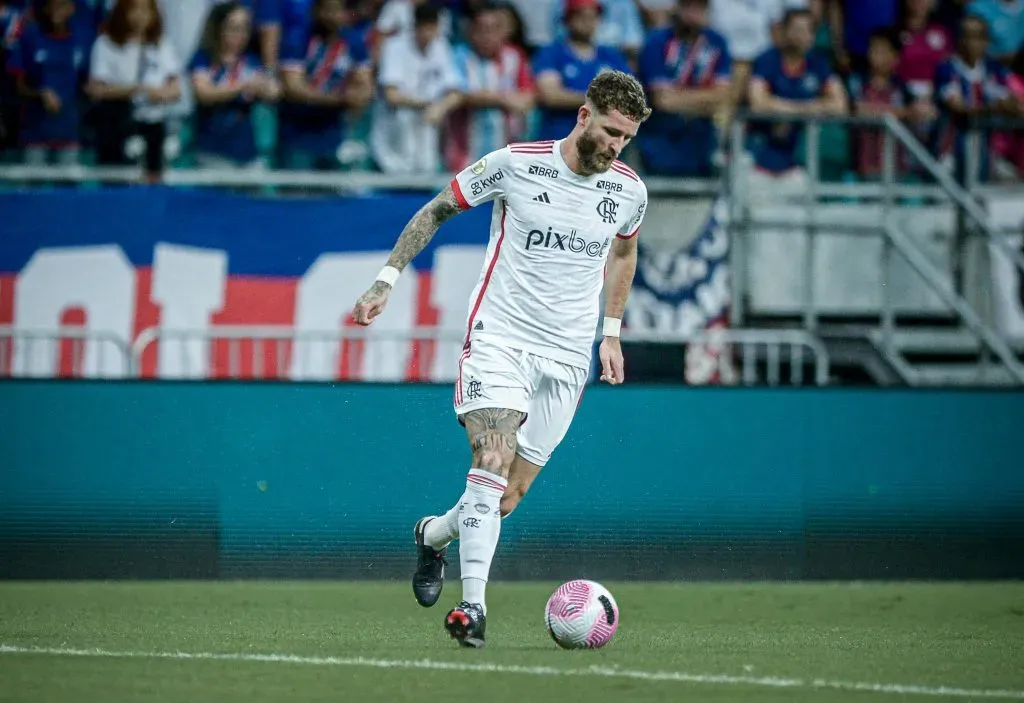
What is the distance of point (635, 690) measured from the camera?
6.74m

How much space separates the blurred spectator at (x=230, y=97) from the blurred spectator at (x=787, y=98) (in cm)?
404

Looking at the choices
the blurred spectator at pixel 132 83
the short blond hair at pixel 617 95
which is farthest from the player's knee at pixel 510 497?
the blurred spectator at pixel 132 83

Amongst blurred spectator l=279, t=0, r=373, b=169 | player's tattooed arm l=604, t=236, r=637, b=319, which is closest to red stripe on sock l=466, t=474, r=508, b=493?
player's tattooed arm l=604, t=236, r=637, b=319

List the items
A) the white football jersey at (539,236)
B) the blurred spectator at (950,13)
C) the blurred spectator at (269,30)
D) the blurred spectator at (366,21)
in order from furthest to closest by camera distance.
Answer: the blurred spectator at (950,13), the blurred spectator at (366,21), the blurred spectator at (269,30), the white football jersey at (539,236)

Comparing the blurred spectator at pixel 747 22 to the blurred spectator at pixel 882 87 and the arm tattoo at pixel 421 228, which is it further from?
the arm tattoo at pixel 421 228

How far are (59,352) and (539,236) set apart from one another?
5409 mm

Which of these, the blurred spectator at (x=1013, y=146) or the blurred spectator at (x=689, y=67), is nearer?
the blurred spectator at (x=689, y=67)

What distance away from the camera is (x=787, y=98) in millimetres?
15352

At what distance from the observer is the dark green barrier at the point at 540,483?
11898 mm

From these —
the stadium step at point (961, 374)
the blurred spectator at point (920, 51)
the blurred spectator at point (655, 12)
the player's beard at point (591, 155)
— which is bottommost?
the stadium step at point (961, 374)

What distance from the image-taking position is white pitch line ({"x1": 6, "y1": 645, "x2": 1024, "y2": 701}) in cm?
679

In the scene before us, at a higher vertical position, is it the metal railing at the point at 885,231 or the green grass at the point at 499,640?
the metal railing at the point at 885,231

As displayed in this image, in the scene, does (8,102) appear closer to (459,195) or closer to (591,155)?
(459,195)

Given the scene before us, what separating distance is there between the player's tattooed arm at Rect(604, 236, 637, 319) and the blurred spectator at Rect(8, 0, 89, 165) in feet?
20.9
